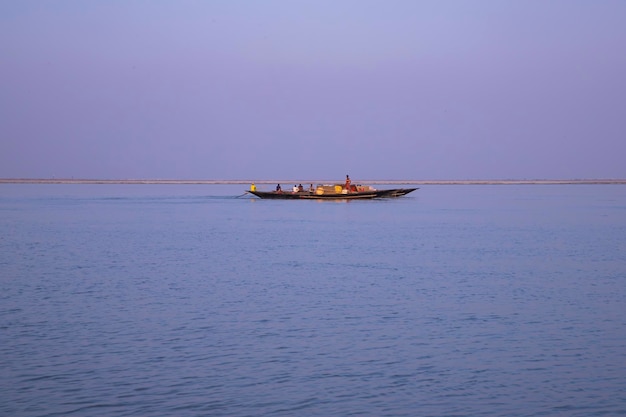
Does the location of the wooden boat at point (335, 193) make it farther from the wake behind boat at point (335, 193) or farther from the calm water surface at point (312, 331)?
the calm water surface at point (312, 331)

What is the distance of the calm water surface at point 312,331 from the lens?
12.9m

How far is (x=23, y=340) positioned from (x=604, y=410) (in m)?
11.0

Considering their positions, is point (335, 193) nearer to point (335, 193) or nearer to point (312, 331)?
point (335, 193)

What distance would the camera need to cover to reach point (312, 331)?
17953 millimetres

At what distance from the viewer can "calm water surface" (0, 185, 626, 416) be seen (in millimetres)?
12914

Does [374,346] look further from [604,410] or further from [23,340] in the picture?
[23,340]

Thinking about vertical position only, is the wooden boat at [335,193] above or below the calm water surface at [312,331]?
above

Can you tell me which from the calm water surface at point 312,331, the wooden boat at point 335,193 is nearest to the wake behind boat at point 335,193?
the wooden boat at point 335,193

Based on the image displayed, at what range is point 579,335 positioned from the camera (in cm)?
1753

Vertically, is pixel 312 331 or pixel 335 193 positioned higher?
pixel 335 193

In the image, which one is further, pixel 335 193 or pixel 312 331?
pixel 335 193

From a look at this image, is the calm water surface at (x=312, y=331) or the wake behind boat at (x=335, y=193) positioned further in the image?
the wake behind boat at (x=335, y=193)

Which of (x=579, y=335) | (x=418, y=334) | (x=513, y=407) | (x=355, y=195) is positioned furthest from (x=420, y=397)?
(x=355, y=195)

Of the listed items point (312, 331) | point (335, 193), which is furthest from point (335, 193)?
point (312, 331)
